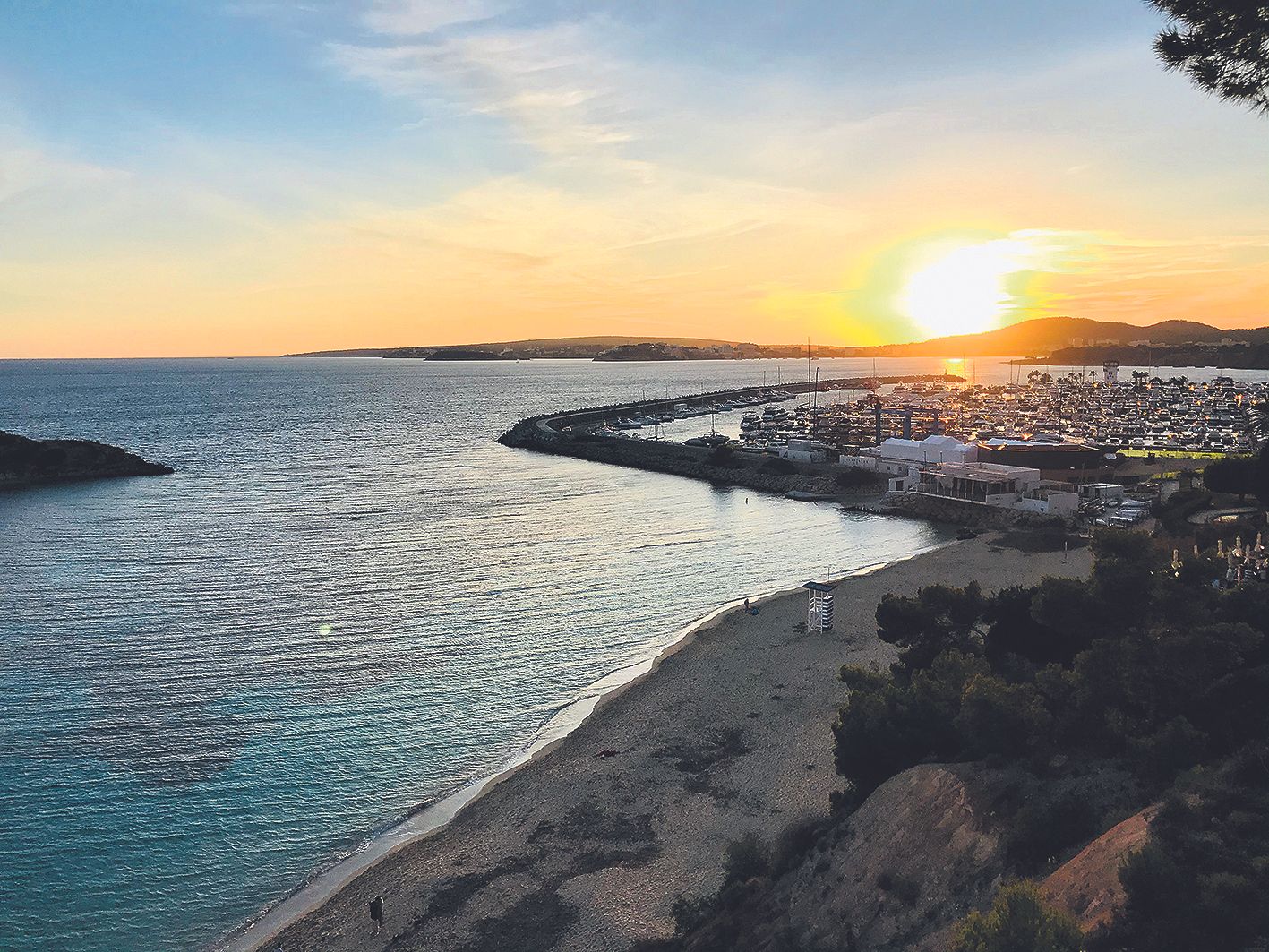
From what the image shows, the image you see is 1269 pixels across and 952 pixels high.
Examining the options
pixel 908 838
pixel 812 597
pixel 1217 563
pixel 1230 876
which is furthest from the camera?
pixel 812 597

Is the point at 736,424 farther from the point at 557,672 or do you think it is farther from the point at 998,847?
the point at 998,847

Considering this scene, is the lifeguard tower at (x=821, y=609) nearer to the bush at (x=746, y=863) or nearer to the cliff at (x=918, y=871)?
the bush at (x=746, y=863)

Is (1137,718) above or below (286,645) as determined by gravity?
above

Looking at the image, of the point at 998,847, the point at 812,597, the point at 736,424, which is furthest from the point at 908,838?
the point at 736,424

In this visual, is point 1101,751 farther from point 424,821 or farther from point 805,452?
point 805,452

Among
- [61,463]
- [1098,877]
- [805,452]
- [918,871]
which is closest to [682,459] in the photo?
[805,452]

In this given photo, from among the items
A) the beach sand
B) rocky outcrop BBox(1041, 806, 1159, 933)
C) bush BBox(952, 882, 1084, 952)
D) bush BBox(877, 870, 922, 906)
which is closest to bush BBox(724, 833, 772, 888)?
the beach sand

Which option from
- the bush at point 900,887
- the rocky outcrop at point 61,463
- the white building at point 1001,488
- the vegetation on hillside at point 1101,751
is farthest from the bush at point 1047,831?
the rocky outcrop at point 61,463
